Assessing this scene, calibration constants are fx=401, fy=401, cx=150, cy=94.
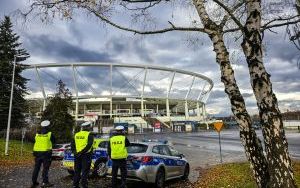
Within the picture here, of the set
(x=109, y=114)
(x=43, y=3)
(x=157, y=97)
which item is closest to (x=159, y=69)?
(x=157, y=97)

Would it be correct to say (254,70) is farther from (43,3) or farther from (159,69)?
(159,69)

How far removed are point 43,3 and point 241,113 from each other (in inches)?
159

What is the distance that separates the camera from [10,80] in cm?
3797

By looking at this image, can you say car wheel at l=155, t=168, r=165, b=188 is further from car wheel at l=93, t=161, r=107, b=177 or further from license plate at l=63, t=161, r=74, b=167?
license plate at l=63, t=161, r=74, b=167

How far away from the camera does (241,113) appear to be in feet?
22.7

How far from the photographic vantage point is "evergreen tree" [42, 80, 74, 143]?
108 ft

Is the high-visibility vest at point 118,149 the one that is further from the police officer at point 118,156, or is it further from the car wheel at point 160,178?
the car wheel at point 160,178

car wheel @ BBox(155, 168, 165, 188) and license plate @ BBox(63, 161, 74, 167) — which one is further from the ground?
license plate @ BBox(63, 161, 74, 167)

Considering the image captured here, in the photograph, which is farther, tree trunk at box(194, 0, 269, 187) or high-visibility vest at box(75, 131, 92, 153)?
high-visibility vest at box(75, 131, 92, 153)

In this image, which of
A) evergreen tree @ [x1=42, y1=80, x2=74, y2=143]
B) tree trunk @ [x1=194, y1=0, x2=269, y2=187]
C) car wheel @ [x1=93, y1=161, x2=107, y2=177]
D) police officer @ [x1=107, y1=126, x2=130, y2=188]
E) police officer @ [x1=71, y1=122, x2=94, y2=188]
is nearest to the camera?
tree trunk @ [x1=194, y1=0, x2=269, y2=187]

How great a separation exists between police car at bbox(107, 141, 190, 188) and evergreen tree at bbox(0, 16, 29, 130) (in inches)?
1024

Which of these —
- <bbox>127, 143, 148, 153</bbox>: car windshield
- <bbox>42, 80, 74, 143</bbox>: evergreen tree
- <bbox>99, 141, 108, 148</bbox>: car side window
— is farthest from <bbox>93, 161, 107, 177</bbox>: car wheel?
<bbox>42, 80, 74, 143</bbox>: evergreen tree

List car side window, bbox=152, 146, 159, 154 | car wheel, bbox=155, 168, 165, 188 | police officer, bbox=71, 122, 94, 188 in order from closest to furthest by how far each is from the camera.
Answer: police officer, bbox=71, 122, 94, 188 < car wheel, bbox=155, 168, 165, 188 < car side window, bbox=152, 146, 159, 154

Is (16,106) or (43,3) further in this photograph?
(16,106)
